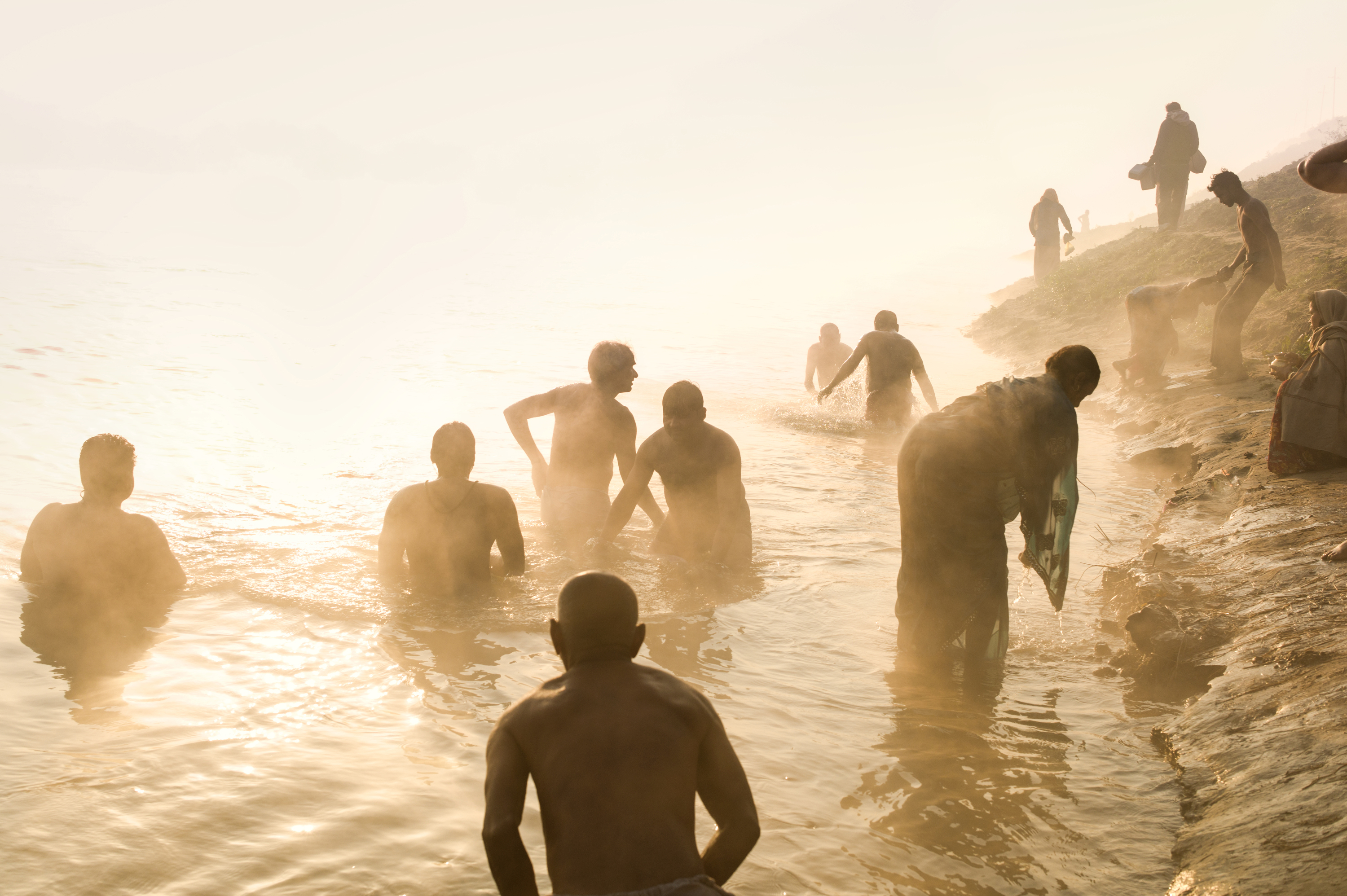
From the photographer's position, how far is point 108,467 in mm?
5809

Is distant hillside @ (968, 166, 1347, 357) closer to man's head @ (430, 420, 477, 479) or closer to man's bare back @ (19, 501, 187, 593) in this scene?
man's head @ (430, 420, 477, 479)

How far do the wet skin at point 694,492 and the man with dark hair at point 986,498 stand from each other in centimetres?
208

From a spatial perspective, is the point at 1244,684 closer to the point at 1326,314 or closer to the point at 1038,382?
the point at 1038,382

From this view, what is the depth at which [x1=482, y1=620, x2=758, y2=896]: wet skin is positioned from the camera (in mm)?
2395

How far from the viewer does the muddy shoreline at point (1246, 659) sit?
3.26 m

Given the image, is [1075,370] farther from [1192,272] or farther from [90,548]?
[1192,272]

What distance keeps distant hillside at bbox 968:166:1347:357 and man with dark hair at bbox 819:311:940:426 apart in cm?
430

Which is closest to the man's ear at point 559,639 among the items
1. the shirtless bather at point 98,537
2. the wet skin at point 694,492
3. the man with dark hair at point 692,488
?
the man with dark hair at point 692,488

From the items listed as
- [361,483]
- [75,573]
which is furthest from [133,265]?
[75,573]

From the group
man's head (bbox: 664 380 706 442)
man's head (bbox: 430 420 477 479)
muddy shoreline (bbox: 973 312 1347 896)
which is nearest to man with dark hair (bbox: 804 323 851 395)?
muddy shoreline (bbox: 973 312 1347 896)

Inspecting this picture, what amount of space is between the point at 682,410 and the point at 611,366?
1.04m

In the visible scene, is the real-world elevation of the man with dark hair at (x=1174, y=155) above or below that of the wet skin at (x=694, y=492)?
above

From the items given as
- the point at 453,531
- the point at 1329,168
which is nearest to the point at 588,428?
the point at 453,531

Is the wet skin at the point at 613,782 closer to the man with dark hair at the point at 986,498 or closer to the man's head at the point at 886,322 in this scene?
the man with dark hair at the point at 986,498
